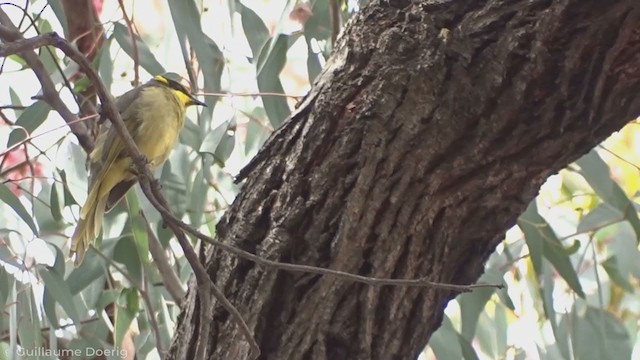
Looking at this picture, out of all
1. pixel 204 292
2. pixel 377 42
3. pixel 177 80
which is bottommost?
pixel 204 292

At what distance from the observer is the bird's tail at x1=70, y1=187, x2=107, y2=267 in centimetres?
175

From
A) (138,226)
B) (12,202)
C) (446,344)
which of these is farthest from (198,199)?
(446,344)

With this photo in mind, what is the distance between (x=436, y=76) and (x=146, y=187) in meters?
0.36

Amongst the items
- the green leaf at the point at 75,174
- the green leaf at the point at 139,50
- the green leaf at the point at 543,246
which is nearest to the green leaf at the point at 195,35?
the green leaf at the point at 139,50

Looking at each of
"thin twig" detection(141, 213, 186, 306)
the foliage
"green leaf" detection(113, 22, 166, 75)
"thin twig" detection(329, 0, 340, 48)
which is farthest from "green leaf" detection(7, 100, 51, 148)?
"thin twig" detection(329, 0, 340, 48)

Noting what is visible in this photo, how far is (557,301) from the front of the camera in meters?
2.18

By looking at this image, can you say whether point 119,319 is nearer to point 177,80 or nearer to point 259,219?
point 177,80

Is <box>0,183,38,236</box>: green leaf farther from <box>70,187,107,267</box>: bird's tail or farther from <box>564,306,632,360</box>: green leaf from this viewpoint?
<box>564,306,632,360</box>: green leaf

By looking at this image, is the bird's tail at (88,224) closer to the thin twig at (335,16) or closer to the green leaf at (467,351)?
the thin twig at (335,16)

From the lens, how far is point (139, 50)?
2117mm

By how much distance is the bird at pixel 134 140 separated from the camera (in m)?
1.78

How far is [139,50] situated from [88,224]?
49cm

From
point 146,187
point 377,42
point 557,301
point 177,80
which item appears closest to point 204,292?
point 146,187

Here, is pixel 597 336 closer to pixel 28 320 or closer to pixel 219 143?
pixel 219 143
